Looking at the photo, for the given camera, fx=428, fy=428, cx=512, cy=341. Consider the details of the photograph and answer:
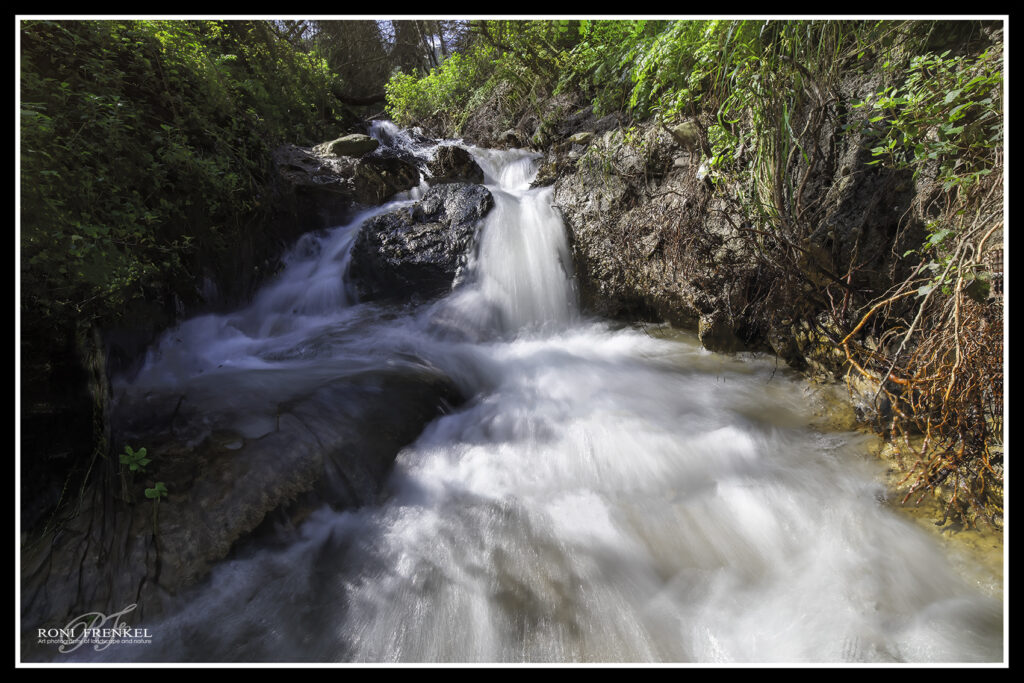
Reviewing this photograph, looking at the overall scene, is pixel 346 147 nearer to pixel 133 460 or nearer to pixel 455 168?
pixel 455 168

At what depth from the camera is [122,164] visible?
310 cm

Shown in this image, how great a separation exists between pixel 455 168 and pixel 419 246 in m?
2.95

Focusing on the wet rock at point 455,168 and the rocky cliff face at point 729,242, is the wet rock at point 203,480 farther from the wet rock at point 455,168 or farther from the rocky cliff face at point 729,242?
the wet rock at point 455,168

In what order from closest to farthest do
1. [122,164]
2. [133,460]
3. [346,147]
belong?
[133,460] < [122,164] < [346,147]

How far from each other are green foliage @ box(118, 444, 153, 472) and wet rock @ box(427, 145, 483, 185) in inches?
251

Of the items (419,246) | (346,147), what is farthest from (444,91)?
(419,246)

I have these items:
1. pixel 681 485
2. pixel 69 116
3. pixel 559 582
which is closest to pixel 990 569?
pixel 681 485

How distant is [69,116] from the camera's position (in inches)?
112

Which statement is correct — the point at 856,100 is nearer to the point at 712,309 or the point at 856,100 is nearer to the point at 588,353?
the point at 712,309

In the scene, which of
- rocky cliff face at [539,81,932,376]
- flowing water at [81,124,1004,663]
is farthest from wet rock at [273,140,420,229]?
rocky cliff face at [539,81,932,376]

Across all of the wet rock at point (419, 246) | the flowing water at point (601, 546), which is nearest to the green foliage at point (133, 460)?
the flowing water at point (601, 546)
